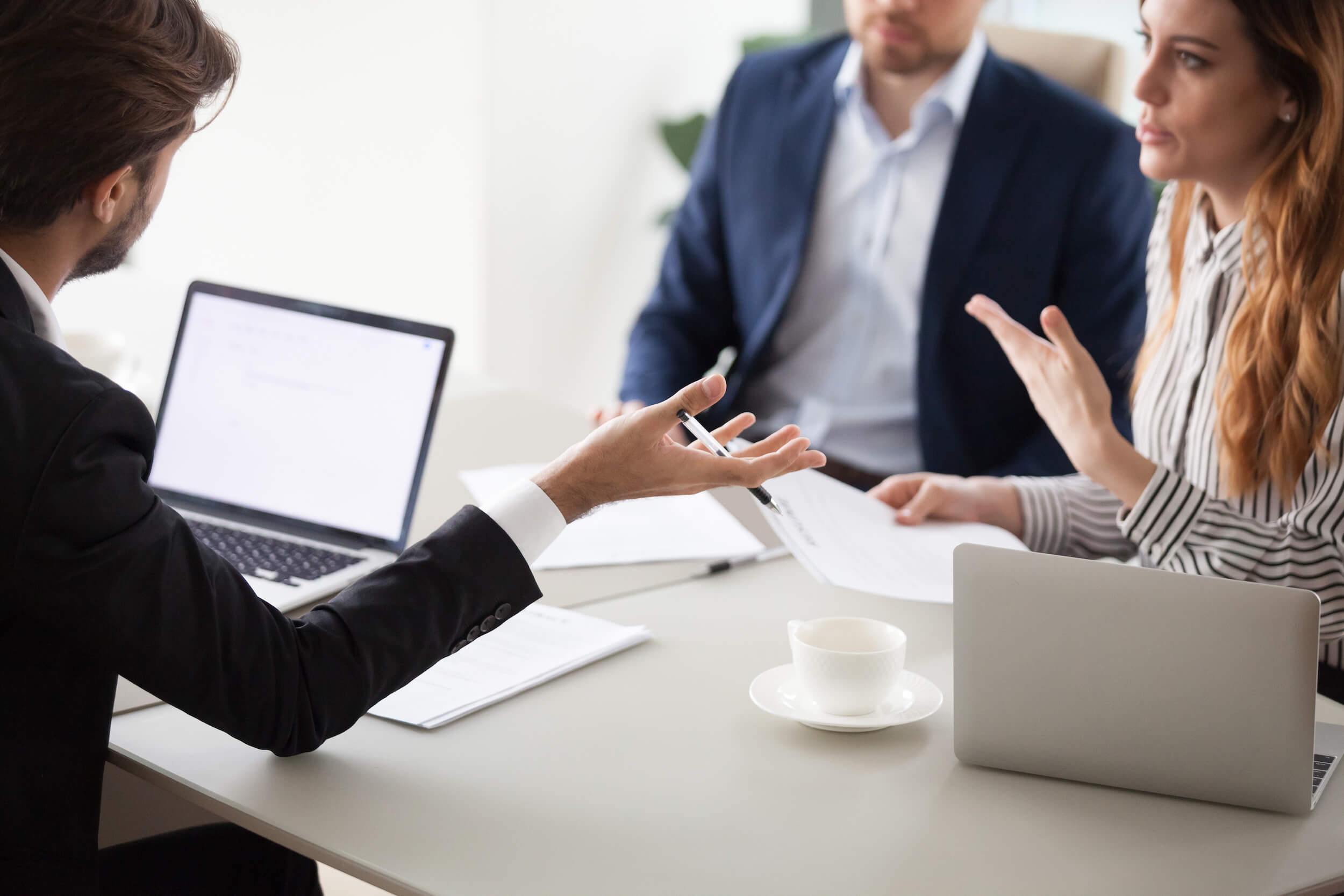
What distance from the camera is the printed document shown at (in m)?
1.23

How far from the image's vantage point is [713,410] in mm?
2316

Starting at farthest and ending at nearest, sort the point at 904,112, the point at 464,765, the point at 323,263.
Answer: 1. the point at 323,263
2. the point at 904,112
3. the point at 464,765

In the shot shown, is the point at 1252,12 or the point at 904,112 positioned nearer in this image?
the point at 1252,12

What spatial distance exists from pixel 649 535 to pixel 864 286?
0.93 metres

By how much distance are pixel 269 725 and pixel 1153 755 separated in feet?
2.11

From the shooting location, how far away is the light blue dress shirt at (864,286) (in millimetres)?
2248

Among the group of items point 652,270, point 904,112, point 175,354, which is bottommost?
point 652,270

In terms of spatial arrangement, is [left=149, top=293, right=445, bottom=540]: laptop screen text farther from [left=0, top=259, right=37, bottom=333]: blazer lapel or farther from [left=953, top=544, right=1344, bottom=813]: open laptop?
[left=953, top=544, right=1344, bottom=813]: open laptop

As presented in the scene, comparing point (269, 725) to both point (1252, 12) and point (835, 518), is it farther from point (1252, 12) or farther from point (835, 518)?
point (1252, 12)

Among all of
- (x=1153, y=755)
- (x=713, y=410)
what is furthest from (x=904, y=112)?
(x=1153, y=755)


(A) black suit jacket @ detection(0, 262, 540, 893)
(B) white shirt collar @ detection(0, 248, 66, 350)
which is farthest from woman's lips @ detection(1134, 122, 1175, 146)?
(B) white shirt collar @ detection(0, 248, 66, 350)

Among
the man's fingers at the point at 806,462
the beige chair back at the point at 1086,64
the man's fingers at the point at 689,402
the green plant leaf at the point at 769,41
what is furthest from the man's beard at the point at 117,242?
the green plant leaf at the point at 769,41

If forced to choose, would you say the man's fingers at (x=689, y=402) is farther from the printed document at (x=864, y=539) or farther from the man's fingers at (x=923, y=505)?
the man's fingers at (x=923, y=505)

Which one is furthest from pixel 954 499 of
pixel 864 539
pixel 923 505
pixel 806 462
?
pixel 806 462
